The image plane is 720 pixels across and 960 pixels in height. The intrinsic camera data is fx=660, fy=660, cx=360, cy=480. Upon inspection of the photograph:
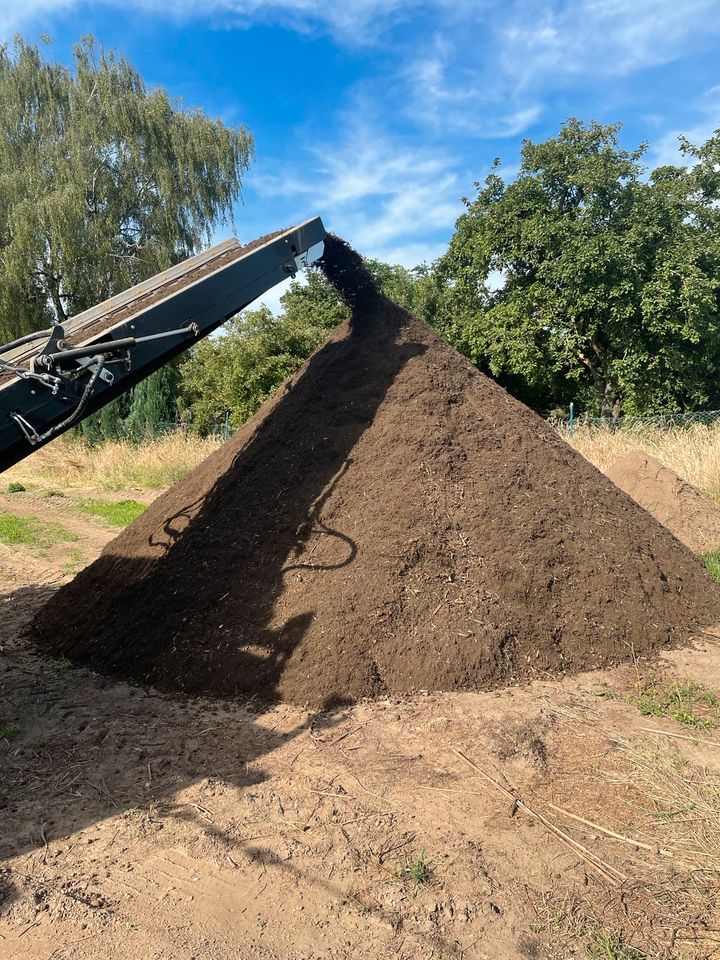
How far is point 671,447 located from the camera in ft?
39.6

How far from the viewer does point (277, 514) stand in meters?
5.30

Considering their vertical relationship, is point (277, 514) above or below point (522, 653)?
above

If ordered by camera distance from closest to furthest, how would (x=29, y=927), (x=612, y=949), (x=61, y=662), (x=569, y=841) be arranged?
1. (x=612, y=949)
2. (x=29, y=927)
3. (x=569, y=841)
4. (x=61, y=662)

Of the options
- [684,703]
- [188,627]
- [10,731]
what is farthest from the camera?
[188,627]

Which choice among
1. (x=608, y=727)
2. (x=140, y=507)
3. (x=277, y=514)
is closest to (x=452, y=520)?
(x=277, y=514)

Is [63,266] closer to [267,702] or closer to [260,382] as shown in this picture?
[260,382]

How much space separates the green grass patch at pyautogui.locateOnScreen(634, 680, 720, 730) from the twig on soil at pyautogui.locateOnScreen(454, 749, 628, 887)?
53.0 inches

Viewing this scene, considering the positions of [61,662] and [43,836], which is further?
[61,662]

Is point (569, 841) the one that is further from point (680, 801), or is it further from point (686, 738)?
point (686, 738)

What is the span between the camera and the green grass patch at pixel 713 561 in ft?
22.6

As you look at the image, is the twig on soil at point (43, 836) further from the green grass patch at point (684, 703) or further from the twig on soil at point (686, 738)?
the green grass patch at point (684, 703)

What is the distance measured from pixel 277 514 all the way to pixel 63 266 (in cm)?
1868

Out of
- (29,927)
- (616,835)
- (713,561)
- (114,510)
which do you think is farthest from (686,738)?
(114,510)

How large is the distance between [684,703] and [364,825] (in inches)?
95.8
